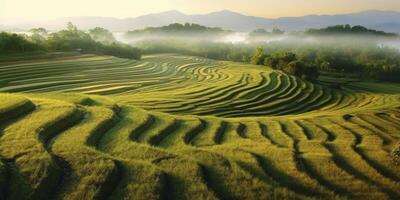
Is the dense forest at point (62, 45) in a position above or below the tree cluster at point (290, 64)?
above

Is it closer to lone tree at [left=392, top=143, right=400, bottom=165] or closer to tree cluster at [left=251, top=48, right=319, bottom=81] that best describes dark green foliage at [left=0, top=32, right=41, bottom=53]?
tree cluster at [left=251, top=48, right=319, bottom=81]

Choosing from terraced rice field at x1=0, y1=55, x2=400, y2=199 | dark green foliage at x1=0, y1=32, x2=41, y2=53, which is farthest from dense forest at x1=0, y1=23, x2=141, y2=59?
terraced rice field at x1=0, y1=55, x2=400, y2=199

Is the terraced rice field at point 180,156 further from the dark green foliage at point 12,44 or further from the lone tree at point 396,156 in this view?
the dark green foliage at point 12,44

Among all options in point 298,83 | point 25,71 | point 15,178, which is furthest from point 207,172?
point 298,83

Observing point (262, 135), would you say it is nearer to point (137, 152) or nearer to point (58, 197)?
point (137, 152)

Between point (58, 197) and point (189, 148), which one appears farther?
point (189, 148)

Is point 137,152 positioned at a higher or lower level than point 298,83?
higher

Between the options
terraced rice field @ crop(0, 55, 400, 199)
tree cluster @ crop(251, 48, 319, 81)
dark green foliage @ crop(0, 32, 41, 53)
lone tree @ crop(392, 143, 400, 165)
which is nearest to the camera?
terraced rice field @ crop(0, 55, 400, 199)

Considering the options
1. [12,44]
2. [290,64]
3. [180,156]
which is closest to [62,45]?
[12,44]

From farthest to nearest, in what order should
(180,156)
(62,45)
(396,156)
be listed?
(62,45) < (396,156) < (180,156)

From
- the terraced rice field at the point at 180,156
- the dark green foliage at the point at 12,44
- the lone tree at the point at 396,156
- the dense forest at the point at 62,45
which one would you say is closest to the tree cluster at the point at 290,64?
the dense forest at the point at 62,45

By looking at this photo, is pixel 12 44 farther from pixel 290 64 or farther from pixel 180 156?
pixel 180 156
